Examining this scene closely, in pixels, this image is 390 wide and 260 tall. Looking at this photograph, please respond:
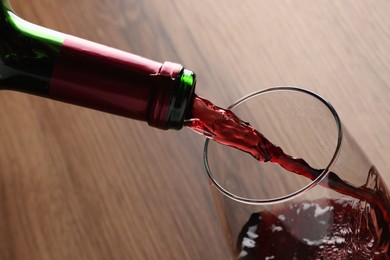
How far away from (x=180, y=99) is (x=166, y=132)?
0.29 metres

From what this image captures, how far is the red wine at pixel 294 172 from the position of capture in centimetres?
53

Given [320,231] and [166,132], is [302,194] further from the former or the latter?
[166,132]

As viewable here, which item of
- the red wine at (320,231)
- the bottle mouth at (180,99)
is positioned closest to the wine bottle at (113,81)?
the bottle mouth at (180,99)

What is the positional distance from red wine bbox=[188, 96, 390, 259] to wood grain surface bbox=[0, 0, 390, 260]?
0.49 feet

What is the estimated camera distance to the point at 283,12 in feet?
2.70

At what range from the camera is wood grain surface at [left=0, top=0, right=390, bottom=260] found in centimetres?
72

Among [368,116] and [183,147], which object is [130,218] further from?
[368,116]

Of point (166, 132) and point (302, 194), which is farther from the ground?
point (302, 194)

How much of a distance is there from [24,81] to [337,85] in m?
0.37

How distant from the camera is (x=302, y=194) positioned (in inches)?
19.9

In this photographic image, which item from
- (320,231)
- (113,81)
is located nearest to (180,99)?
(113,81)

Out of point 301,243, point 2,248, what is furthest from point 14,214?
point 301,243

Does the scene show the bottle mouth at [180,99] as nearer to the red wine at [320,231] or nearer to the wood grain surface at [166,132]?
the red wine at [320,231]

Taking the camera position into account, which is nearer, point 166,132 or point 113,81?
point 113,81
